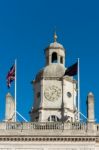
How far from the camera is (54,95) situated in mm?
68562

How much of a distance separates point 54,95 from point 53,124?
18.4 ft

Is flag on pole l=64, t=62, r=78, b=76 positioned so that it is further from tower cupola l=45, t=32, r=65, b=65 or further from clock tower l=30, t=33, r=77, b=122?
tower cupola l=45, t=32, r=65, b=65

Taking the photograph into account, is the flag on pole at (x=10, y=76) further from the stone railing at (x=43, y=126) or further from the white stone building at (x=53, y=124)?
the stone railing at (x=43, y=126)

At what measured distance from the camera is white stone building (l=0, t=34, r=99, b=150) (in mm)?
62562

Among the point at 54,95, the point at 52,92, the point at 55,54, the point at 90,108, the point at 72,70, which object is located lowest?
the point at 90,108

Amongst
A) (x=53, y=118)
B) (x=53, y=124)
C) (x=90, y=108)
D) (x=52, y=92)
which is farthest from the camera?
(x=52, y=92)

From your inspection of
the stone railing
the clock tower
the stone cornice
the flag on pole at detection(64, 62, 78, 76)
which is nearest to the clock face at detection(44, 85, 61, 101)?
the clock tower

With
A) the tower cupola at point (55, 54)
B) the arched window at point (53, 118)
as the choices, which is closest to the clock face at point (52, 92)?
the arched window at point (53, 118)

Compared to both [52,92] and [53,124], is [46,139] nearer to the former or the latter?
[53,124]

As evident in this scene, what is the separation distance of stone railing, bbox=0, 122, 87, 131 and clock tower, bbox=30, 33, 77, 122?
12.0 ft

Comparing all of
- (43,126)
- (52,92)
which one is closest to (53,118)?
(52,92)

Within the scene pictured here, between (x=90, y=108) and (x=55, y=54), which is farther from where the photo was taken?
(x=55, y=54)

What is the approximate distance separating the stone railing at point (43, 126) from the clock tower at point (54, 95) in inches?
145

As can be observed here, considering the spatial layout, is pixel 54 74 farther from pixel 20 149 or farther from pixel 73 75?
pixel 20 149
